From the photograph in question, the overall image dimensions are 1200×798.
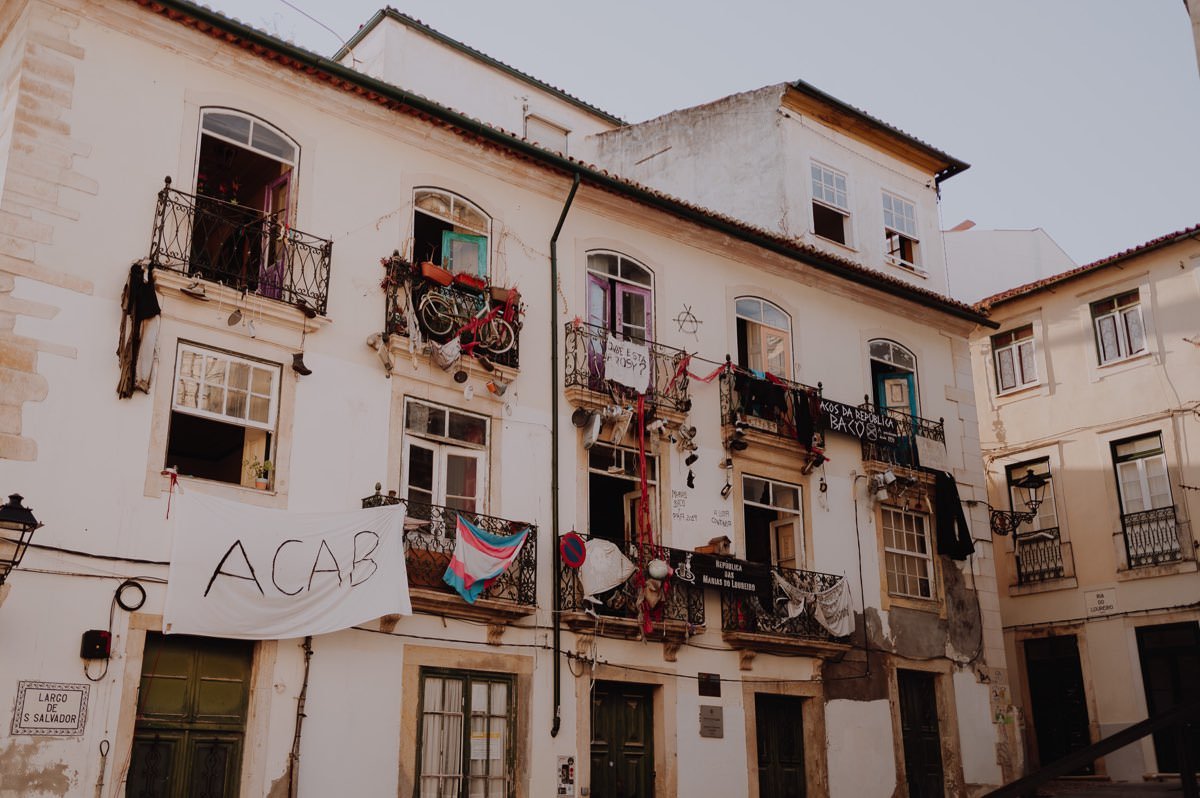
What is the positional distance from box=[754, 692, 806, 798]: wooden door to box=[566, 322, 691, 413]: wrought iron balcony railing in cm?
402

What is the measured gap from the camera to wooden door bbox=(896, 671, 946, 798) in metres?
16.9

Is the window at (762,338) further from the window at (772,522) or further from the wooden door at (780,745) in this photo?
the wooden door at (780,745)

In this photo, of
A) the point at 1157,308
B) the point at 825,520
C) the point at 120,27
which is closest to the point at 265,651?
the point at 120,27

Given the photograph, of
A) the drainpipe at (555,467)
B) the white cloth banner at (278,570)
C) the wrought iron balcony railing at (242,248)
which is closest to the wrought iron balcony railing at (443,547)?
the drainpipe at (555,467)

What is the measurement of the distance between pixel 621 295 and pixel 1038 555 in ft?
33.5

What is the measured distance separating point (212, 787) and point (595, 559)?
488 centimetres

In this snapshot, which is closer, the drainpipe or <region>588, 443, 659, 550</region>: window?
the drainpipe

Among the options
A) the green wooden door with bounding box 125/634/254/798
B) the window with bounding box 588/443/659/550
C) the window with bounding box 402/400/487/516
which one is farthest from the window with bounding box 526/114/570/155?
the green wooden door with bounding box 125/634/254/798

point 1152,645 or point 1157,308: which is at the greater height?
point 1157,308

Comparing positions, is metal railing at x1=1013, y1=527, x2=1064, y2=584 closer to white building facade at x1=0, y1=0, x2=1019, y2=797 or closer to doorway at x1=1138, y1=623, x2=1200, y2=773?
doorway at x1=1138, y1=623, x2=1200, y2=773

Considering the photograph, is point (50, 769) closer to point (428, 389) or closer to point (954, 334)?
point (428, 389)

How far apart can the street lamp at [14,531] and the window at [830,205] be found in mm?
13408

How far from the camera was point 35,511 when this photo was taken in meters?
10.6

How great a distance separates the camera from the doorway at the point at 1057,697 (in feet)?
67.0
